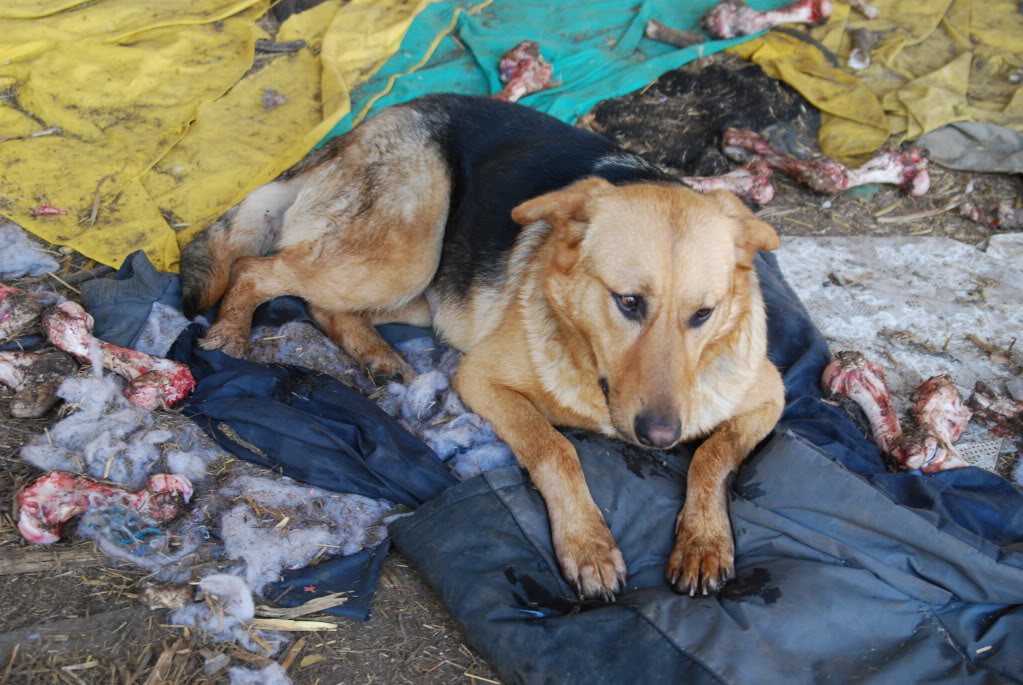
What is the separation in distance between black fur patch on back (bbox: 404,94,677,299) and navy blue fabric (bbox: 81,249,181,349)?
1406 mm

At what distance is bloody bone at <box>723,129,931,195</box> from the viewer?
5.65 meters

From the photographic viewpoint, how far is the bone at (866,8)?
7074 mm

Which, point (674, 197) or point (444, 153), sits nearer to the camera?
point (674, 197)

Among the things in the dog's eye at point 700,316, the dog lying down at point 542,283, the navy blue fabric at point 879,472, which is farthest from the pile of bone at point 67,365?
the navy blue fabric at point 879,472

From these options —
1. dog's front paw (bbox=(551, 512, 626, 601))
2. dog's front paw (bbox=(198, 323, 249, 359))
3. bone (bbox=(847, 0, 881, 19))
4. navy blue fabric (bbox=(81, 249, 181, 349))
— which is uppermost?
navy blue fabric (bbox=(81, 249, 181, 349))

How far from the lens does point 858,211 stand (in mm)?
5742

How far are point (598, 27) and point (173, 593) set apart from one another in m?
5.78

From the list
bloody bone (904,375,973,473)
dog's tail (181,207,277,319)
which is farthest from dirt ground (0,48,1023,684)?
bloody bone (904,375,973,473)

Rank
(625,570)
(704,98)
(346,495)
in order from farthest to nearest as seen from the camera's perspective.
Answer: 1. (704,98)
2. (346,495)
3. (625,570)

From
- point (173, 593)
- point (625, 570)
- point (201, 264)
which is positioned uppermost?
point (201, 264)

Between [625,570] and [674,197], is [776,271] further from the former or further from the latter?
[625,570]

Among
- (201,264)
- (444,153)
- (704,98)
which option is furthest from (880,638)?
(704,98)

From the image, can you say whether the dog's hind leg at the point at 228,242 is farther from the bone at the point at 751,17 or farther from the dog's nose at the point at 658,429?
the bone at the point at 751,17

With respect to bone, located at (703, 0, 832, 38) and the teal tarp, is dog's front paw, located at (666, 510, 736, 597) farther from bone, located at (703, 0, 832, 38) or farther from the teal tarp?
bone, located at (703, 0, 832, 38)
